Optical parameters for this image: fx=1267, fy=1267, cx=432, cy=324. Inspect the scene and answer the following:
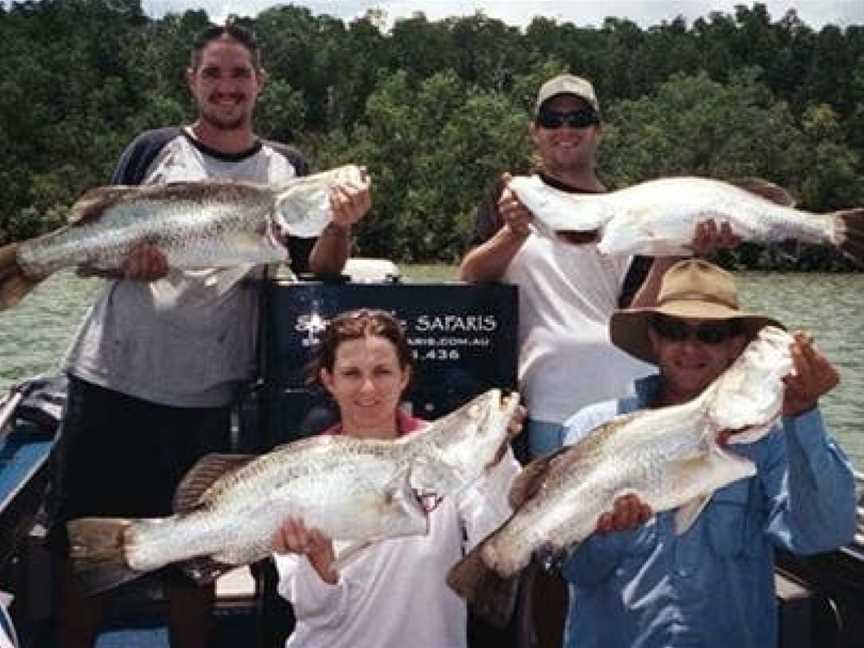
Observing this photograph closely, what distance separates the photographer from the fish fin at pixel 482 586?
314 centimetres

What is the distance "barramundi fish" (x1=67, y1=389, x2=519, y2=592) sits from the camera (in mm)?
3143

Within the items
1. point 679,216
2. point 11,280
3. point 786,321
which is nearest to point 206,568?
point 11,280

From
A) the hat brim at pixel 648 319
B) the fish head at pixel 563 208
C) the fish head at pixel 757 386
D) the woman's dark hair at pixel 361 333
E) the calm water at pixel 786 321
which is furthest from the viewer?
the calm water at pixel 786 321

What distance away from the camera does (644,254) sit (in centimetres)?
444

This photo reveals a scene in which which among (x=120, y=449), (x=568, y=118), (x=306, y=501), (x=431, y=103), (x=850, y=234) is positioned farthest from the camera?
(x=431, y=103)

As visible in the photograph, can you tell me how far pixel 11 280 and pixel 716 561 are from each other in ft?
8.08

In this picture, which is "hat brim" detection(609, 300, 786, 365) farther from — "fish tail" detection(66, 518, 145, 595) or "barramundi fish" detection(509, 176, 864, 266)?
"fish tail" detection(66, 518, 145, 595)

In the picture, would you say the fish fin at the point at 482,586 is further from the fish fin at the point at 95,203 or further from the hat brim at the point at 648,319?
the fish fin at the point at 95,203

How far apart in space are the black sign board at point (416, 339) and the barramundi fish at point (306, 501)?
117 cm

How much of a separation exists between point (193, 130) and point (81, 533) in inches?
74.7

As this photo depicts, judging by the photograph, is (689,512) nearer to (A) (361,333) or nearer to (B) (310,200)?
(A) (361,333)

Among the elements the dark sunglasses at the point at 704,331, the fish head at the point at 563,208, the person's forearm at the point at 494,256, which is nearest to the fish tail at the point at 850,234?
the fish head at the point at 563,208

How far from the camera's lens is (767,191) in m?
4.43

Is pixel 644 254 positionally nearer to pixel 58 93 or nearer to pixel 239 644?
pixel 239 644
